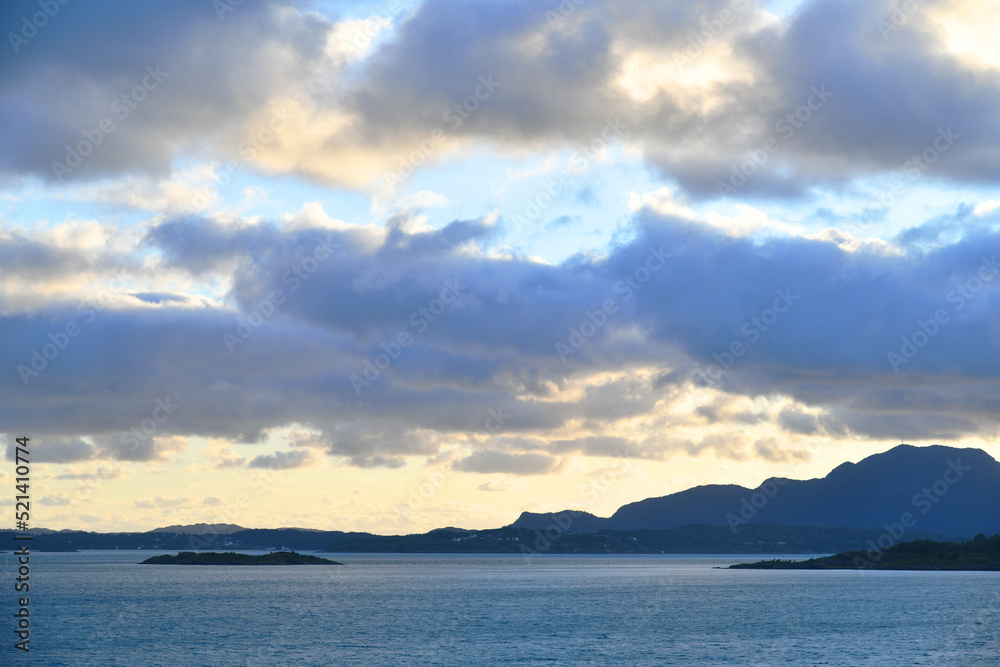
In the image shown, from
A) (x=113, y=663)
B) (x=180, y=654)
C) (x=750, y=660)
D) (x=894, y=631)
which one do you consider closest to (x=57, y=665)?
(x=113, y=663)

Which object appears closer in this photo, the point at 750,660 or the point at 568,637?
the point at 750,660

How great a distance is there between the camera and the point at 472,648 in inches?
4446

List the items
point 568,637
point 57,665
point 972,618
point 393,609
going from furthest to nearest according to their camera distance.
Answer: point 393,609
point 972,618
point 568,637
point 57,665

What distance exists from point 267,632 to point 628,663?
53.1 metres

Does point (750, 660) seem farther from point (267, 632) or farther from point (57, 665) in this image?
point (57, 665)

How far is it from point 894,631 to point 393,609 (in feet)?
274

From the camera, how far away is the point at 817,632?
131m

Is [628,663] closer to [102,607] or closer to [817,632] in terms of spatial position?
[817,632]

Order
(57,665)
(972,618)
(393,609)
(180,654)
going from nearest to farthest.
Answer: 1. (57,665)
2. (180,654)
3. (972,618)
4. (393,609)

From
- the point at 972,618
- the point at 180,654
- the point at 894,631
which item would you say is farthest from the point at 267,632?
the point at 972,618

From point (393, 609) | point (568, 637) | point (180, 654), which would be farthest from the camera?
point (393, 609)

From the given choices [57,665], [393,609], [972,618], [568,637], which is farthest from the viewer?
[393,609]

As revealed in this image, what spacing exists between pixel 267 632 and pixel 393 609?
44778 mm

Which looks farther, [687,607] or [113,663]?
[687,607]
